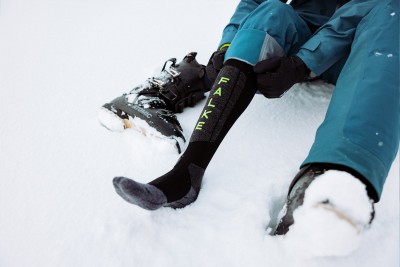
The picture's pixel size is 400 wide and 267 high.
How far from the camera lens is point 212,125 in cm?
76

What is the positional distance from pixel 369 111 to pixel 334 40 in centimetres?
33

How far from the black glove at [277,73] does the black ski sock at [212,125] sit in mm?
31

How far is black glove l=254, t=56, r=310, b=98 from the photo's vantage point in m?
0.78

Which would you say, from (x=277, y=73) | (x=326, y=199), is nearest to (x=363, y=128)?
(x=326, y=199)

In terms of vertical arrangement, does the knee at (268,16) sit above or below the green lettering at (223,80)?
above

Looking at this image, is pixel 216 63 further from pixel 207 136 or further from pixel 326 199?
pixel 326 199

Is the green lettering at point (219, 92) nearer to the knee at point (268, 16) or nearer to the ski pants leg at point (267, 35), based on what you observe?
the ski pants leg at point (267, 35)

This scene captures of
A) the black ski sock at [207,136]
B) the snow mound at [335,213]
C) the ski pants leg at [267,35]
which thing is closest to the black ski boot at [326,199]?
the snow mound at [335,213]

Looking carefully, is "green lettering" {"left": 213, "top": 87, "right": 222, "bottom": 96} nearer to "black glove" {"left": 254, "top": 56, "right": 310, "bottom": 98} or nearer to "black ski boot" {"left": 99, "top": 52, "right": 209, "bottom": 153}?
"black glove" {"left": 254, "top": 56, "right": 310, "bottom": 98}

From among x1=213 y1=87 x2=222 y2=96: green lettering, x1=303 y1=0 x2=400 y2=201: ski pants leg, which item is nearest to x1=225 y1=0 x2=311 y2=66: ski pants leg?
x1=213 y1=87 x2=222 y2=96: green lettering

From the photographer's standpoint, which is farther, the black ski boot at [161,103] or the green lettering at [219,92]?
the black ski boot at [161,103]

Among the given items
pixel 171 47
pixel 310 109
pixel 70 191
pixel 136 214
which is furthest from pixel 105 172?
pixel 171 47

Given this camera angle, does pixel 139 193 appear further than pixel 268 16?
No

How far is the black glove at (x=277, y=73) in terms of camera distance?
776mm
